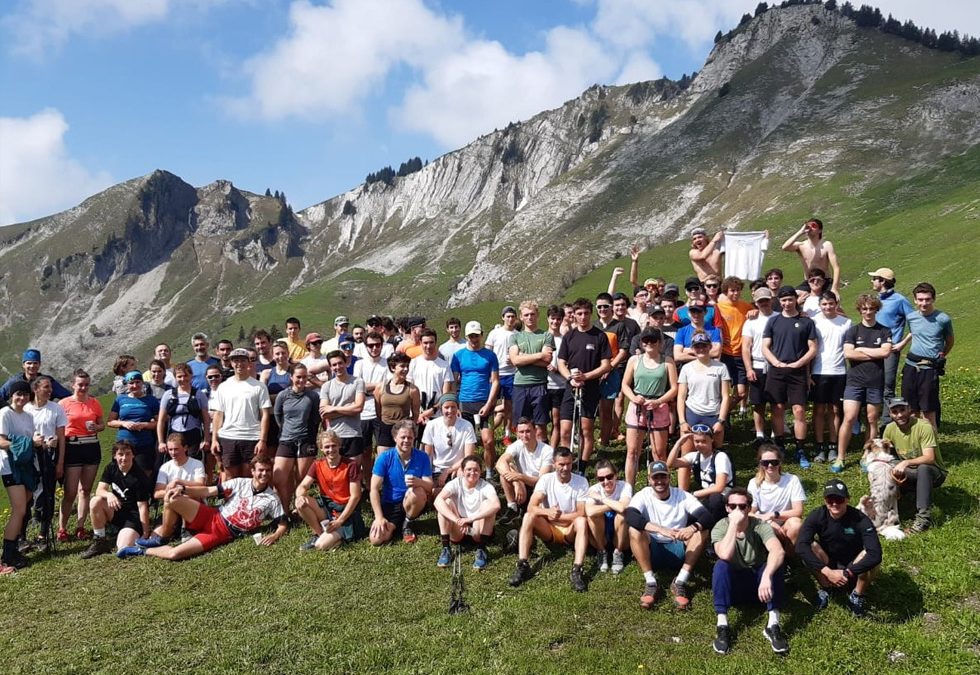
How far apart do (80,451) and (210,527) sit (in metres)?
3.15

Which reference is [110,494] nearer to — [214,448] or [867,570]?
[214,448]

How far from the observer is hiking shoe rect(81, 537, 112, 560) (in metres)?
11.6

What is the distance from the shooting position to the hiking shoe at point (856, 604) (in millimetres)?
7551

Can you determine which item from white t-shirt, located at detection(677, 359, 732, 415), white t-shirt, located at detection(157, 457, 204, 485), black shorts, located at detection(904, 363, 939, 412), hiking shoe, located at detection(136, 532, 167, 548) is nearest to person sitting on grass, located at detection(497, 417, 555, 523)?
white t-shirt, located at detection(677, 359, 732, 415)

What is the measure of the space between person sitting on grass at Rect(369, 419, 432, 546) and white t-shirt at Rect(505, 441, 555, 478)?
61.5 inches

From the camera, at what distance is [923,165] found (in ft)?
338

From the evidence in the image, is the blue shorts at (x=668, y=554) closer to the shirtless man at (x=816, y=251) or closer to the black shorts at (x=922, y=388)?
the black shorts at (x=922, y=388)

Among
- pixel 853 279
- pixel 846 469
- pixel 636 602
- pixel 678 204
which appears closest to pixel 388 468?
pixel 636 602

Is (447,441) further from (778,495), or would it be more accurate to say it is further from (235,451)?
(778,495)

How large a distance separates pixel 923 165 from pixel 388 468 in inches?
4688

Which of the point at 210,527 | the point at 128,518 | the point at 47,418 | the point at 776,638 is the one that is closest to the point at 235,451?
the point at 210,527

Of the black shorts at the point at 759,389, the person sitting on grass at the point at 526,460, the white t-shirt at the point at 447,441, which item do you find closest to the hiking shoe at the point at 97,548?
the white t-shirt at the point at 447,441

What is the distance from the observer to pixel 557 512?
31.7 ft

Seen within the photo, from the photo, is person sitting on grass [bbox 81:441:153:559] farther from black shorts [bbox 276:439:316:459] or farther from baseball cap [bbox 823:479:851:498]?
baseball cap [bbox 823:479:851:498]
